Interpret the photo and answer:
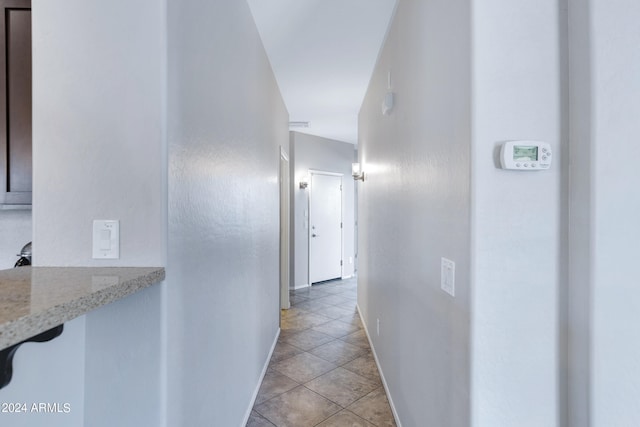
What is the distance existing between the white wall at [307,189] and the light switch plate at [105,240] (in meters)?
4.15

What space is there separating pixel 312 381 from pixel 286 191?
2.42 metres

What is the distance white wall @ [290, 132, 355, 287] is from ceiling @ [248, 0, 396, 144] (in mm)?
1326

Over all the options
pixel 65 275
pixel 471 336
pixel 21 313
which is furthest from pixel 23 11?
pixel 471 336

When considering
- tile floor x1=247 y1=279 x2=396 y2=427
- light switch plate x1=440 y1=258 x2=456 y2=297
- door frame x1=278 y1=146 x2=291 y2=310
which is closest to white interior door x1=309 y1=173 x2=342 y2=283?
door frame x1=278 y1=146 x2=291 y2=310

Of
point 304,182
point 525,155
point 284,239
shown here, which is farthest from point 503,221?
point 304,182

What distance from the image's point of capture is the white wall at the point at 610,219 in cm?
95

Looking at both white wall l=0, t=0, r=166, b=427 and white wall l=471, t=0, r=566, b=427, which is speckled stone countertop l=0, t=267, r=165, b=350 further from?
white wall l=471, t=0, r=566, b=427

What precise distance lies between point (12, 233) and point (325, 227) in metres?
4.73

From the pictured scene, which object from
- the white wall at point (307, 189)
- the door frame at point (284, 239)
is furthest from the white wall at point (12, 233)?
the white wall at point (307, 189)

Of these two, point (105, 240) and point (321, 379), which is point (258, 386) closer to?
point (321, 379)

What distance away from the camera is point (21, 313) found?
1.74 feet

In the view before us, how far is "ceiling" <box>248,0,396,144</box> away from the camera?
207 centimetres

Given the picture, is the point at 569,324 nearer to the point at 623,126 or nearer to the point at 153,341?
the point at 623,126

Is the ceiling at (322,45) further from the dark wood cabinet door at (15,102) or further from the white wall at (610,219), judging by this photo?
the white wall at (610,219)
